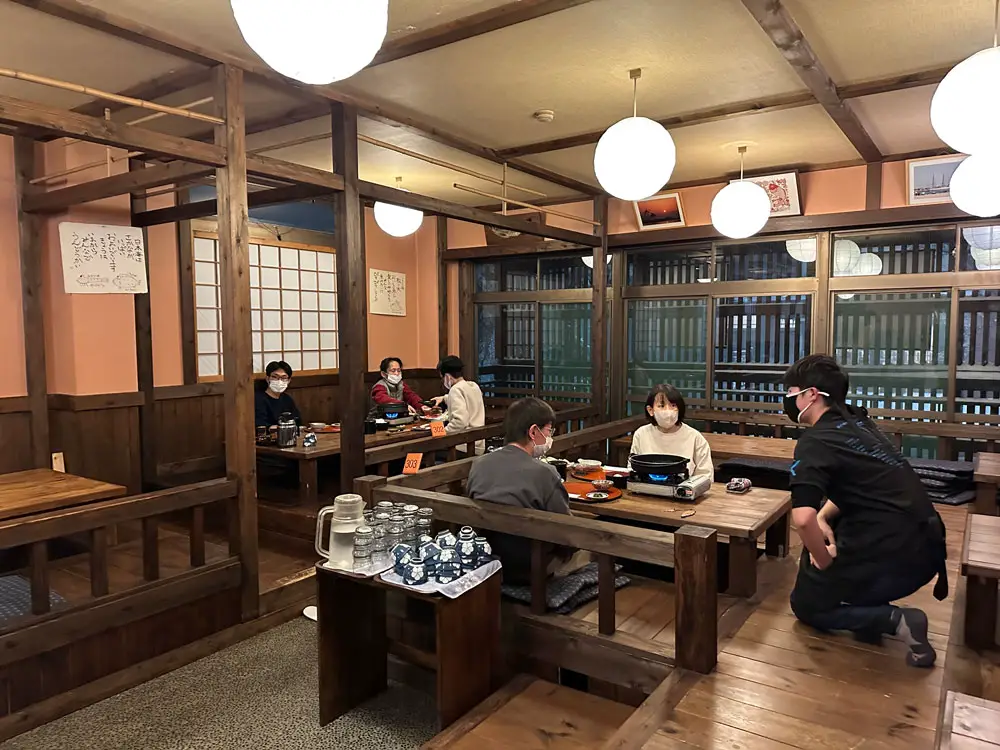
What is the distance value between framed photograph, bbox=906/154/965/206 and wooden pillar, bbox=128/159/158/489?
5591mm

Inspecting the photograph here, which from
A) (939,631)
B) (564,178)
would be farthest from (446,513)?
(564,178)

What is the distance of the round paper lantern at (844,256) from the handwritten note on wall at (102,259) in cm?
523

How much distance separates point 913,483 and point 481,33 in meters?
2.51

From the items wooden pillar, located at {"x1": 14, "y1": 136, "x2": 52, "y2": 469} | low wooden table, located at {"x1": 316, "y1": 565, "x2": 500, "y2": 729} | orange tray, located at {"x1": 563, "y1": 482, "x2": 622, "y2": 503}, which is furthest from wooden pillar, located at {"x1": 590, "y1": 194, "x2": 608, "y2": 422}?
wooden pillar, located at {"x1": 14, "y1": 136, "x2": 52, "y2": 469}

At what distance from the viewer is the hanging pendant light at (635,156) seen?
3.11 metres

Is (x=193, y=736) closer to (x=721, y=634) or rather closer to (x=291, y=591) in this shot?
(x=291, y=591)

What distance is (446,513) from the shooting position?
2803 mm

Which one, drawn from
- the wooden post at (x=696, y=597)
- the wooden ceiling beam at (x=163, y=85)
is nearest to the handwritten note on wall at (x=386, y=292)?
the wooden ceiling beam at (x=163, y=85)

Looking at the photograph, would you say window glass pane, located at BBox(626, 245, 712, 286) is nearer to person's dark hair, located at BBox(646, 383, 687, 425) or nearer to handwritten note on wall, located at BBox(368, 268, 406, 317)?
handwritten note on wall, located at BBox(368, 268, 406, 317)

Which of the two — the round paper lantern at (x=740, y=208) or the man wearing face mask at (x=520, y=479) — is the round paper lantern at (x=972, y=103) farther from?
the round paper lantern at (x=740, y=208)

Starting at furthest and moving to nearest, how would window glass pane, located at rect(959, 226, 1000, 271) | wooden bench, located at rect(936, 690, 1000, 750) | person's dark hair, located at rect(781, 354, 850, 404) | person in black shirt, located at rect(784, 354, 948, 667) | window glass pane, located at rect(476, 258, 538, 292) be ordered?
window glass pane, located at rect(476, 258, 538, 292) → window glass pane, located at rect(959, 226, 1000, 271) → person's dark hair, located at rect(781, 354, 850, 404) → person in black shirt, located at rect(784, 354, 948, 667) → wooden bench, located at rect(936, 690, 1000, 750)

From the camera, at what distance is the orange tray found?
310cm

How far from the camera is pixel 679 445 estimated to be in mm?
3658

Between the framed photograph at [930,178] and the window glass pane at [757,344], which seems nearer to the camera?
the framed photograph at [930,178]
